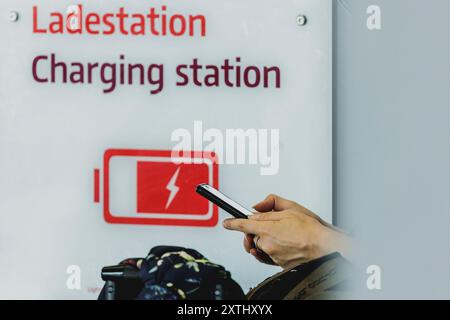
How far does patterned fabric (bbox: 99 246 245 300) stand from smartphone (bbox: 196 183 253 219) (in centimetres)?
12

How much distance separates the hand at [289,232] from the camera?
69.4 inches

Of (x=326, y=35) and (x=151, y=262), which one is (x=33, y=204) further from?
(x=326, y=35)

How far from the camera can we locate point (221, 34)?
178cm

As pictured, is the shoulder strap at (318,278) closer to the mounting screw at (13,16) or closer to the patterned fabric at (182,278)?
the patterned fabric at (182,278)

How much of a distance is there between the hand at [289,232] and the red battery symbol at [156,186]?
0.09 m

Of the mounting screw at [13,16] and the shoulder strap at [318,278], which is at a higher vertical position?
the mounting screw at [13,16]

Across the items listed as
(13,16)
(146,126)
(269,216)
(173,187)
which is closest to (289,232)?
(269,216)

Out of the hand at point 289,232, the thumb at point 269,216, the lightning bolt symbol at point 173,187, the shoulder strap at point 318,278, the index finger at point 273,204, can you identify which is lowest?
the shoulder strap at point 318,278

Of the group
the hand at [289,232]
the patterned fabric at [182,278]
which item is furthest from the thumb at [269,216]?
the patterned fabric at [182,278]

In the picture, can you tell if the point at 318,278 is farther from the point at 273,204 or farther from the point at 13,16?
the point at 13,16

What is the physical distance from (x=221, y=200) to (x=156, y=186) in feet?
0.48

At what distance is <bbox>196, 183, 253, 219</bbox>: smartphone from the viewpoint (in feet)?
5.88

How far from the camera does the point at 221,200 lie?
179cm

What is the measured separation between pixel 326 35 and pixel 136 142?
0.48m
